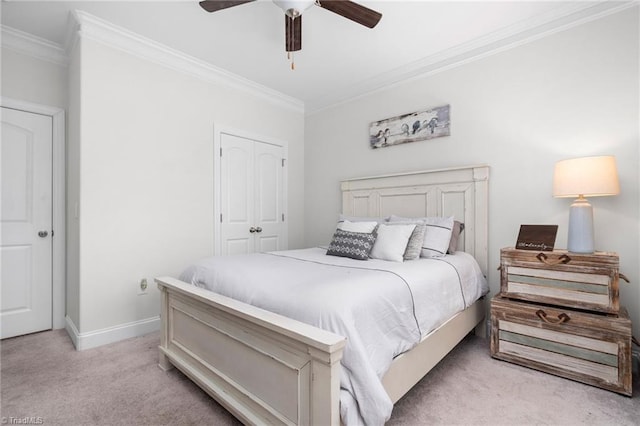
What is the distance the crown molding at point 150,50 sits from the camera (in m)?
2.44

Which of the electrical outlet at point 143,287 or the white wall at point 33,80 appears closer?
the white wall at point 33,80

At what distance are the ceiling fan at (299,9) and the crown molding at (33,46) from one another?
76.6 inches

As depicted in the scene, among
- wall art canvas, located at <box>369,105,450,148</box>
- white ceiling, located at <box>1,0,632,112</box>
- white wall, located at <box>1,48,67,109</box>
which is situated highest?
white ceiling, located at <box>1,0,632,112</box>

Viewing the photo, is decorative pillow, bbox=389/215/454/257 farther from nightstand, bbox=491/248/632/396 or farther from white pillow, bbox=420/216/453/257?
nightstand, bbox=491/248/632/396

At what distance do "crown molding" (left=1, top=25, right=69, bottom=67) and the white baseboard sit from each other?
7.75ft

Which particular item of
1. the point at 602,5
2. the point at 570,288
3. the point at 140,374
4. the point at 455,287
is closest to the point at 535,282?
the point at 570,288

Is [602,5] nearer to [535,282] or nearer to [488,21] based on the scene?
[488,21]

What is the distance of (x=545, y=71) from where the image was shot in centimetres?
246

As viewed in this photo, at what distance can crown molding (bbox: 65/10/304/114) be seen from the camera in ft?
8.01

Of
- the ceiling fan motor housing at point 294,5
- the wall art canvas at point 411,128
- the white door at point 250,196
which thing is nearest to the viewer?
the ceiling fan motor housing at point 294,5

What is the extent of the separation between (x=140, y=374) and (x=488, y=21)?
3.63 m

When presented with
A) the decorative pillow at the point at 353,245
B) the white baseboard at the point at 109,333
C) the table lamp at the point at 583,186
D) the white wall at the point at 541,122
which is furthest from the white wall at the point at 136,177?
the table lamp at the point at 583,186

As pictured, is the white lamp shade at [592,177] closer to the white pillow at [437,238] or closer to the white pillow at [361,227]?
the white pillow at [437,238]

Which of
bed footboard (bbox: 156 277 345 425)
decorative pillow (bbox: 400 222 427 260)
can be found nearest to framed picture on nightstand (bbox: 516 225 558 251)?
decorative pillow (bbox: 400 222 427 260)
